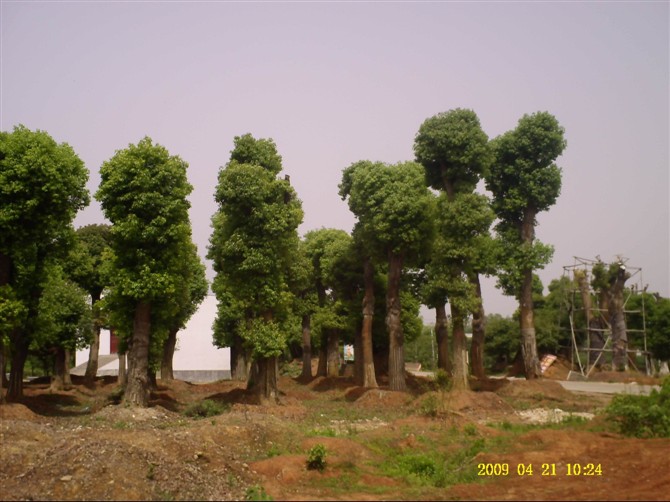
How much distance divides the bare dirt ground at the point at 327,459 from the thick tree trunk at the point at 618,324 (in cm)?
2511

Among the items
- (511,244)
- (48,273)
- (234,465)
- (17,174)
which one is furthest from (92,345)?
(234,465)

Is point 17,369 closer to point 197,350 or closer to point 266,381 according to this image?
point 266,381

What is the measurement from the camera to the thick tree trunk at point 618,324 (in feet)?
147

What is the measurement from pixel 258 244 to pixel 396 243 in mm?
6899

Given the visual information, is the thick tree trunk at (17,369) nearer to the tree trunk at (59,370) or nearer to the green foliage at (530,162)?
the tree trunk at (59,370)

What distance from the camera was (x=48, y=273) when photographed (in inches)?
1027

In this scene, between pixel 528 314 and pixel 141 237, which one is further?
pixel 528 314

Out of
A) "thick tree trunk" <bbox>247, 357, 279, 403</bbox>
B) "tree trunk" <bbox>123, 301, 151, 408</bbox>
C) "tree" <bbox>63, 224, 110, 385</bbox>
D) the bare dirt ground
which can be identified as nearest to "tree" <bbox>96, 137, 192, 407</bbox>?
"tree trunk" <bbox>123, 301, 151, 408</bbox>

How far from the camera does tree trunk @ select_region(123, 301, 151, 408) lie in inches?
961

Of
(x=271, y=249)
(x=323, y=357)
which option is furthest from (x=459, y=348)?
(x=323, y=357)

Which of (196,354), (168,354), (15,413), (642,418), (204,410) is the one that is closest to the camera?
(642,418)

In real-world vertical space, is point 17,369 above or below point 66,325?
below

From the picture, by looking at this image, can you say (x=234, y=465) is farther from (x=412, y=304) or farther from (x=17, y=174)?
(x=412, y=304)

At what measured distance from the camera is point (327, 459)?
48.4 feet
